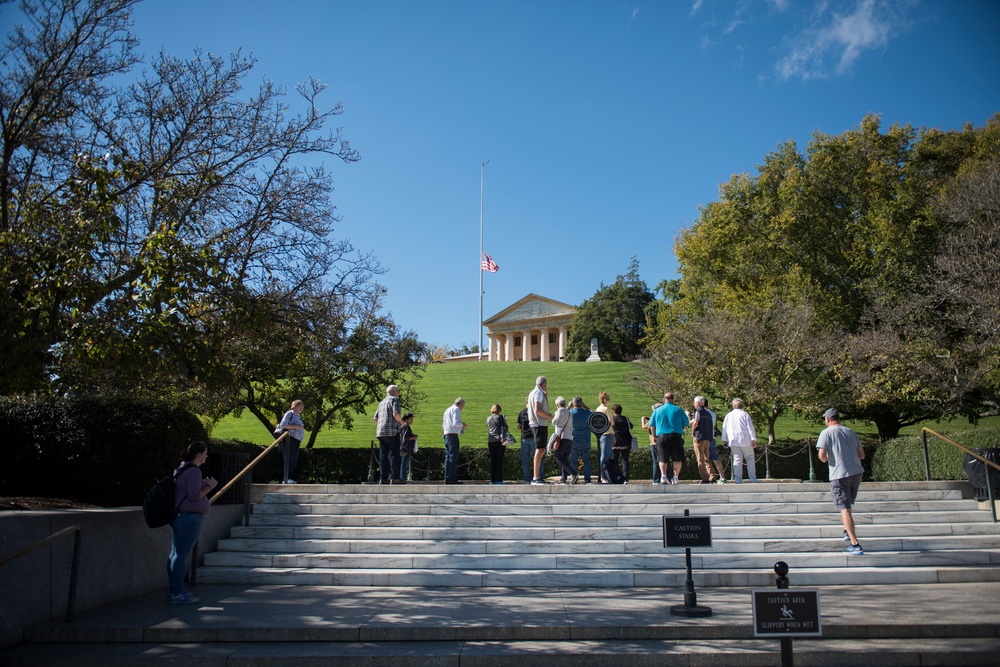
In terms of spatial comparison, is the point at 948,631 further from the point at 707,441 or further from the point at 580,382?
the point at 580,382

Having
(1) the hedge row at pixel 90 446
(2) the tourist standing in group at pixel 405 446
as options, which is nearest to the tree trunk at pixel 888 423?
(2) the tourist standing in group at pixel 405 446

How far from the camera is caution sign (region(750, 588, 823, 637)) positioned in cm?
474

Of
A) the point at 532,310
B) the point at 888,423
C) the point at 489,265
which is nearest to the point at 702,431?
the point at 888,423

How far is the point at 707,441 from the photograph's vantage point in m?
15.5

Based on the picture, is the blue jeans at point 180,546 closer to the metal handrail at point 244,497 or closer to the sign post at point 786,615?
the metal handrail at point 244,497

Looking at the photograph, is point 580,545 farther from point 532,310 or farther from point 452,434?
point 532,310

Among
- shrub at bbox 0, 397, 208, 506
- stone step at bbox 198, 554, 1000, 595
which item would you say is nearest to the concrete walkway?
stone step at bbox 198, 554, 1000, 595

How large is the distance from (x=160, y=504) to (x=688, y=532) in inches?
236

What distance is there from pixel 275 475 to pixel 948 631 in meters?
17.3

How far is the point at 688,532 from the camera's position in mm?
8234

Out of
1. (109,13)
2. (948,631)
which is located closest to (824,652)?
(948,631)

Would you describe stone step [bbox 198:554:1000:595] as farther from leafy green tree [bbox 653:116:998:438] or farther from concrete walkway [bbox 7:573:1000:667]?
leafy green tree [bbox 653:116:998:438]

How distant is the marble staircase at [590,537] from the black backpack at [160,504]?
2400 millimetres

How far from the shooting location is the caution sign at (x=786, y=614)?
4742 mm
